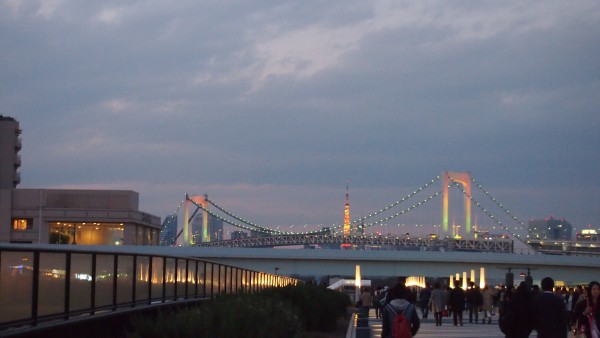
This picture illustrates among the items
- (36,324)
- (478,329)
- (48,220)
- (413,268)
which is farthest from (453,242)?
(36,324)

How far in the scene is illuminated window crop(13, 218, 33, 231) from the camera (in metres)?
107

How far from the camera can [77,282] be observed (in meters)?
12.2

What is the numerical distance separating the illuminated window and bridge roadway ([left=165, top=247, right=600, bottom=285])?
29836mm

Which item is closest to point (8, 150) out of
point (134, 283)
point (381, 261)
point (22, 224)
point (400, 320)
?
point (22, 224)

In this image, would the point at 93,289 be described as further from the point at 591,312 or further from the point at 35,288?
the point at 591,312

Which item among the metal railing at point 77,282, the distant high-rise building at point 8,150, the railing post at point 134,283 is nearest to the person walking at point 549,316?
the metal railing at point 77,282

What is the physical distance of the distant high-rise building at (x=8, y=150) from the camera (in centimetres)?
11750

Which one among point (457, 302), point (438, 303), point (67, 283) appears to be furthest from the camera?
point (438, 303)

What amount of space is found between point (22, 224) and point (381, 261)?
145 ft

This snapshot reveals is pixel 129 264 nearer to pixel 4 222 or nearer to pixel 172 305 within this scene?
pixel 172 305

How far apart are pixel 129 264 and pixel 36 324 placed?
185 inches

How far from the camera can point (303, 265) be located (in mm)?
81312

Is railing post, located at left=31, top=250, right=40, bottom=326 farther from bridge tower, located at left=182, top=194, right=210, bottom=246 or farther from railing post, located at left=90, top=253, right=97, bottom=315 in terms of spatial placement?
bridge tower, located at left=182, top=194, right=210, bottom=246

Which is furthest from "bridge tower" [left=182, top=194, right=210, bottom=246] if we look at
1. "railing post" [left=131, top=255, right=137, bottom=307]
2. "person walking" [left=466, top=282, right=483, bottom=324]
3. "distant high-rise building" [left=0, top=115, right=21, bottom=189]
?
"railing post" [left=131, top=255, right=137, bottom=307]
